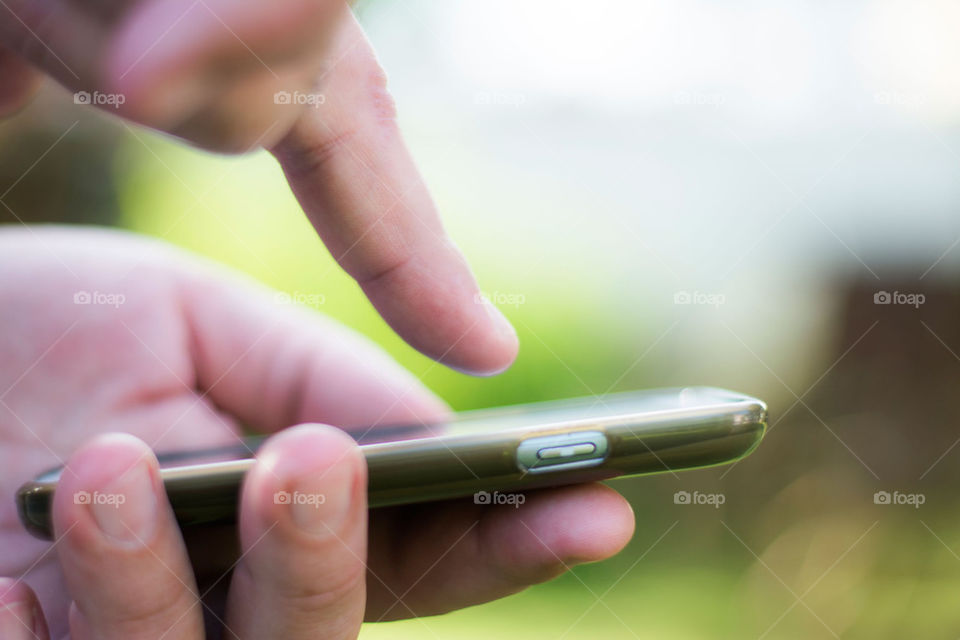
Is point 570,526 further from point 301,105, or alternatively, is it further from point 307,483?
point 301,105

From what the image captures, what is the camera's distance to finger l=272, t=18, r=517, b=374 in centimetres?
51

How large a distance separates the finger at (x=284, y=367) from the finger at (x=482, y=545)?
97 millimetres

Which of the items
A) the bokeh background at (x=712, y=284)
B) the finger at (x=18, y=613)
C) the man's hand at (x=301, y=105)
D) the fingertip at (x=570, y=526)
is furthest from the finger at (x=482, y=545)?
the bokeh background at (x=712, y=284)

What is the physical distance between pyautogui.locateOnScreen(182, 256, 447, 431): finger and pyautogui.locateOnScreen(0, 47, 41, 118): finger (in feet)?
0.78

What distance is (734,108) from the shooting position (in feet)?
7.61

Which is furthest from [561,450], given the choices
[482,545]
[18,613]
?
[18,613]

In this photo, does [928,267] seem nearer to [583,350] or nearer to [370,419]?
[583,350]

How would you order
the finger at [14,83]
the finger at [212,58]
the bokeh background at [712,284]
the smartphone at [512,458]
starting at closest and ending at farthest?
1. the finger at [212,58]
2. the smartphone at [512,458]
3. the finger at [14,83]
4. the bokeh background at [712,284]

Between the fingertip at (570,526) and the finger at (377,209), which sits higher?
the finger at (377,209)

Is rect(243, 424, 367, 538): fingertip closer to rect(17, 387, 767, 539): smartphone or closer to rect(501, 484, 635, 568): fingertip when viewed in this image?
rect(17, 387, 767, 539): smartphone

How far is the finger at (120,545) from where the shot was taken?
44 centimetres

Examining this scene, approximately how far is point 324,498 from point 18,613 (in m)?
0.24

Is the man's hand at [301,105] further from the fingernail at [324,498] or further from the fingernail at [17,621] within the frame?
the fingernail at [17,621]

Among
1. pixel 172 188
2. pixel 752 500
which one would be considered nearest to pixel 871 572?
pixel 752 500
